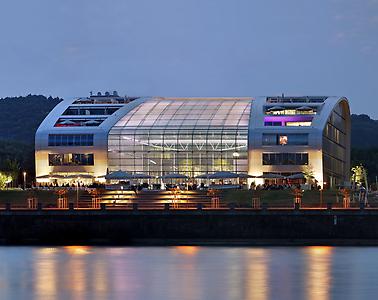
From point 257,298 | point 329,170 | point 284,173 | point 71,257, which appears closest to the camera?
point 257,298

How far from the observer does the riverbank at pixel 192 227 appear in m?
104

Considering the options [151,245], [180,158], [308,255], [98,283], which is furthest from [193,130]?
[98,283]

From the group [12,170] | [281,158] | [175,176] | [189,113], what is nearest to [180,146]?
[175,176]

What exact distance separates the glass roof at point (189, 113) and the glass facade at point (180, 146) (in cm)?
13

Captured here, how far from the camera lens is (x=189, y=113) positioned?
556ft

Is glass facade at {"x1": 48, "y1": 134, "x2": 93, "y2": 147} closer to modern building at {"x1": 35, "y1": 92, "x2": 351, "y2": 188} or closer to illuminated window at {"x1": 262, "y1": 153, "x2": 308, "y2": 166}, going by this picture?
modern building at {"x1": 35, "y1": 92, "x2": 351, "y2": 188}

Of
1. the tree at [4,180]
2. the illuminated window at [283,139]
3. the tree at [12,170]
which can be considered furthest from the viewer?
the tree at [12,170]

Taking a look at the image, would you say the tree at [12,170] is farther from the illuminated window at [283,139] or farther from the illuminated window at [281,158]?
the illuminated window at [283,139]

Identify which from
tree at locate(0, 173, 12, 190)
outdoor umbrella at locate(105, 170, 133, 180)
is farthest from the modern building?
outdoor umbrella at locate(105, 170, 133, 180)

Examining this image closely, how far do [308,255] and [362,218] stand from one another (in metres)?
12.0

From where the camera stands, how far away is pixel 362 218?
103 meters

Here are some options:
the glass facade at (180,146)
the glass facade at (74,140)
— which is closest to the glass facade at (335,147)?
the glass facade at (180,146)

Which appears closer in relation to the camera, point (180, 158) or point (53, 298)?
point (53, 298)

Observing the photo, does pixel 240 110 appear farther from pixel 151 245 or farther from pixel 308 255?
pixel 308 255
